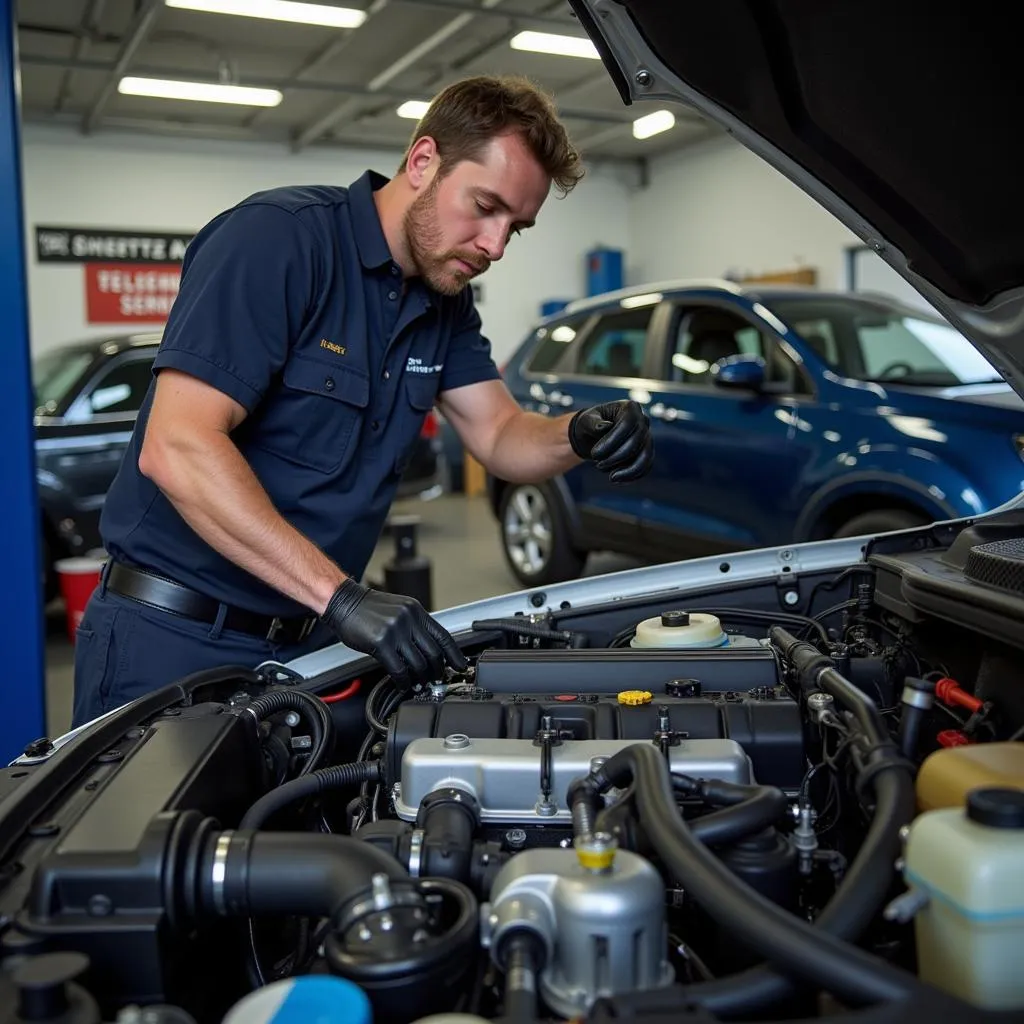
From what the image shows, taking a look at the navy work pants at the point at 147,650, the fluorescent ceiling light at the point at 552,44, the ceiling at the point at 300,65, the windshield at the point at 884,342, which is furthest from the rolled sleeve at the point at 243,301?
the fluorescent ceiling light at the point at 552,44

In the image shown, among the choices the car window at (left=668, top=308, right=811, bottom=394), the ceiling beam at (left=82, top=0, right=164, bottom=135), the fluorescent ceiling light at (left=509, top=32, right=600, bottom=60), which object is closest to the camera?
the car window at (left=668, top=308, right=811, bottom=394)

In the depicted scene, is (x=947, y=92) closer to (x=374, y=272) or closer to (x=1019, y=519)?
(x=1019, y=519)

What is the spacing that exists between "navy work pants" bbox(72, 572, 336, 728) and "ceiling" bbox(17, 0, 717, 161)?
6695mm

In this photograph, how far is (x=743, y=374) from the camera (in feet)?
13.6

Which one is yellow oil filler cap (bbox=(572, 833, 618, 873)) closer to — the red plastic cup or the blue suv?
the blue suv

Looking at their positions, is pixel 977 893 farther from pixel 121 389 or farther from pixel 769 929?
pixel 121 389

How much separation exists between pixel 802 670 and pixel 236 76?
31.6 feet

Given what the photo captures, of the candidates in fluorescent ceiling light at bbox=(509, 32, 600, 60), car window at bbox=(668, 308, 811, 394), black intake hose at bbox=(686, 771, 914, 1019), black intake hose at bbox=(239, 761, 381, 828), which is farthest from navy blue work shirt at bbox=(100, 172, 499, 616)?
fluorescent ceiling light at bbox=(509, 32, 600, 60)

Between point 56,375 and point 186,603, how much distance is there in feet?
14.6

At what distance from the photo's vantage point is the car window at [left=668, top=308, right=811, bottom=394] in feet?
15.0

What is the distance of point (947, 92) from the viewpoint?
1.23 m

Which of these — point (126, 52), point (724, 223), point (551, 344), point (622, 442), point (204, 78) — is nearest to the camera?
point (622, 442)

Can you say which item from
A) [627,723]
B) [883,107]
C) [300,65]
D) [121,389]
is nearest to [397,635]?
[627,723]

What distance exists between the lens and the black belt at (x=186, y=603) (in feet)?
5.87
